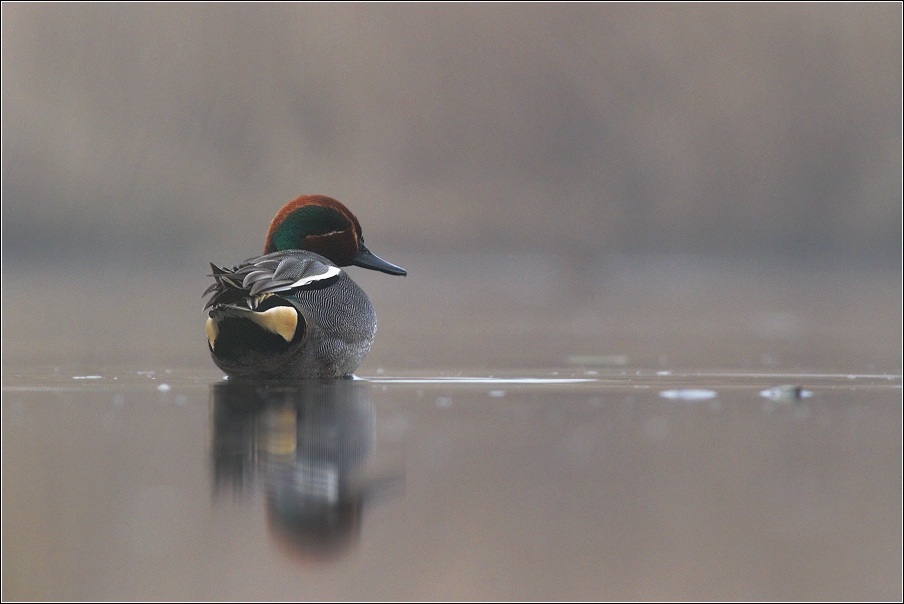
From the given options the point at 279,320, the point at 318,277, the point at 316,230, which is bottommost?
the point at 279,320

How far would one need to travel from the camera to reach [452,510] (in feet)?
11.3

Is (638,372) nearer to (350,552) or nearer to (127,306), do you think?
(350,552)

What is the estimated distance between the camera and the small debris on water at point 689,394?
5332mm

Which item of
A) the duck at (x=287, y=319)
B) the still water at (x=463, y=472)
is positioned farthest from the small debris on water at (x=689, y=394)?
the duck at (x=287, y=319)

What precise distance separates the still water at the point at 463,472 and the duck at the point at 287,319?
0.17 meters

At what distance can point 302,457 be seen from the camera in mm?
3906

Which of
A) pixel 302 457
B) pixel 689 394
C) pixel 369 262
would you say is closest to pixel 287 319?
pixel 369 262

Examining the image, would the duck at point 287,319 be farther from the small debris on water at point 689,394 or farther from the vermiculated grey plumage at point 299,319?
the small debris on water at point 689,394

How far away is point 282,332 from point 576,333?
3434 mm

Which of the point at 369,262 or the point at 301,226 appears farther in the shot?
the point at 369,262

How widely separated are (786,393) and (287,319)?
7.25ft

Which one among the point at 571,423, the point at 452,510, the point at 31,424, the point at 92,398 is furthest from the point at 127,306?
the point at 452,510

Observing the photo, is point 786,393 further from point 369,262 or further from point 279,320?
point 369,262

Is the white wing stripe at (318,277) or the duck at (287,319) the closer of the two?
the duck at (287,319)
